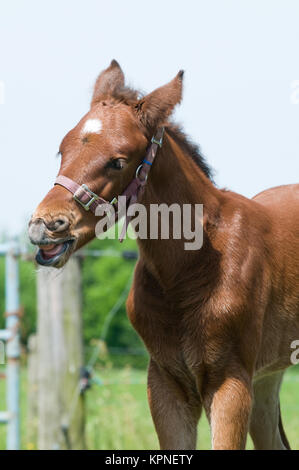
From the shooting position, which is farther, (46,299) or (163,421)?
(46,299)

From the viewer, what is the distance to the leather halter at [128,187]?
3.22 metres

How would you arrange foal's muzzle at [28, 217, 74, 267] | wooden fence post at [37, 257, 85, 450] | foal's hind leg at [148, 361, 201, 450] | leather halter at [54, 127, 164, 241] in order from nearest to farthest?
1. foal's muzzle at [28, 217, 74, 267]
2. leather halter at [54, 127, 164, 241]
3. foal's hind leg at [148, 361, 201, 450]
4. wooden fence post at [37, 257, 85, 450]

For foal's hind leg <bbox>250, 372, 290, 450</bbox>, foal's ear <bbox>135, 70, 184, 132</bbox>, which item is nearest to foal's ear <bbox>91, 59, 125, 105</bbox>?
foal's ear <bbox>135, 70, 184, 132</bbox>

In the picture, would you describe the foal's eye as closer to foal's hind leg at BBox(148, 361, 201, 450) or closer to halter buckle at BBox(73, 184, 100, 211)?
halter buckle at BBox(73, 184, 100, 211)

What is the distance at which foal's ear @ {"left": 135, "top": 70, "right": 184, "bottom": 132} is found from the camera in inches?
137

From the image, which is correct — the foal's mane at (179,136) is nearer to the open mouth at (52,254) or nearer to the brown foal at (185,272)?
the brown foal at (185,272)

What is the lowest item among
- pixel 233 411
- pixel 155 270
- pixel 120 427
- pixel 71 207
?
pixel 120 427

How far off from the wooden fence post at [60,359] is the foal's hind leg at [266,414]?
2486 millimetres

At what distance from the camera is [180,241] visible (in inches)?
144

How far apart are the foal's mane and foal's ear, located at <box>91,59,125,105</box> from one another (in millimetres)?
59

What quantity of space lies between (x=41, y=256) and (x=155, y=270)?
27.1 inches

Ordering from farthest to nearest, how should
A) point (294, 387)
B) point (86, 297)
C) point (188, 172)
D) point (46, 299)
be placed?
point (86, 297) < point (294, 387) < point (46, 299) < point (188, 172)
